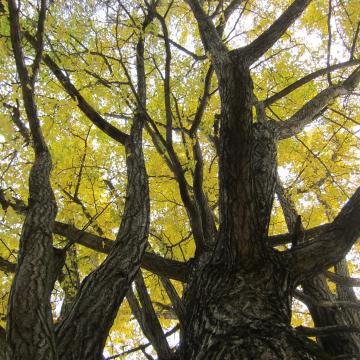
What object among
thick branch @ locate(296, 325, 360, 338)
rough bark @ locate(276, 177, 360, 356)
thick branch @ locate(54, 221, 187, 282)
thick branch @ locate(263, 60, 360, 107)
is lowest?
thick branch @ locate(296, 325, 360, 338)

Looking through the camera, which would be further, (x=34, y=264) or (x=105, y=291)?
(x=105, y=291)

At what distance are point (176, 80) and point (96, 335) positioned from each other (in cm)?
393

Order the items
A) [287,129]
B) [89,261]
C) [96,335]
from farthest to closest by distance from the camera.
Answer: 1. [89,261]
2. [287,129]
3. [96,335]

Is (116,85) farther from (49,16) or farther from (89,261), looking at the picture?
(89,261)

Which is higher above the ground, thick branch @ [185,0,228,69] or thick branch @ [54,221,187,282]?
thick branch @ [185,0,228,69]

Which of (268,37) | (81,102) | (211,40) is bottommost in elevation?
(268,37)

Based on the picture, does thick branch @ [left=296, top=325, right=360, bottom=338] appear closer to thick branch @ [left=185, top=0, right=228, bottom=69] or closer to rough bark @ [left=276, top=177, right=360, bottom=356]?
rough bark @ [left=276, top=177, right=360, bottom=356]

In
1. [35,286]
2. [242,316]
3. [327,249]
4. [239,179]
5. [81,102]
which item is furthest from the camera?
[81,102]

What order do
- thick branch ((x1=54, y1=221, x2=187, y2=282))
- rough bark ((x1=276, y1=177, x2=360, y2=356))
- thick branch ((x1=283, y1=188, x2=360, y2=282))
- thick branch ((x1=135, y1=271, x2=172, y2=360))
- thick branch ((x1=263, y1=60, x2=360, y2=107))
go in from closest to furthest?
thick branch ((x1=283, y1=188, x2=360, y2=282)), thick branch ((x1=135, y1=271, x2=172, y2=360)), thick branch ((x1=54, y1=221, x2=187, y2=282)), rough bark ((x1=276, y1=177, x2=360, y2=356)), thick branch ((x1=263, y1=60, x2=360, y2=107))

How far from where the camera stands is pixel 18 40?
258 centimetres

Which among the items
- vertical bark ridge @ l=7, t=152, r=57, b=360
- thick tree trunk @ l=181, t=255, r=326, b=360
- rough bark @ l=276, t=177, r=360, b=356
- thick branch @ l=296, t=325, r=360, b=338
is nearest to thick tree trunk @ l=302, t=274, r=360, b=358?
rough bark @ l=276, t=177, r=360, b=356

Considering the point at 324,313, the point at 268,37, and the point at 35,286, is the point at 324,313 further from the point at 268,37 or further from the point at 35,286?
the point at 35,286

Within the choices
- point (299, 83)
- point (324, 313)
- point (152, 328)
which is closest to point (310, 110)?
point (299, 83)

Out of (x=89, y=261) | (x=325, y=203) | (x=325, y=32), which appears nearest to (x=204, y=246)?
(x=89, y=261)
